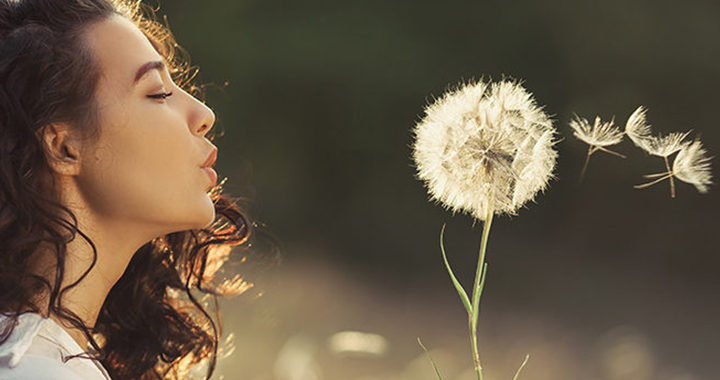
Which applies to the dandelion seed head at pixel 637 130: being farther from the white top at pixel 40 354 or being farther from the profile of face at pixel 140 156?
the white top at pixel 40 354

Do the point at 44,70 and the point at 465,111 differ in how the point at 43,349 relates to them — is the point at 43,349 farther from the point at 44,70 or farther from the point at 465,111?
the point at 465,111

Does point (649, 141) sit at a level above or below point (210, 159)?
above

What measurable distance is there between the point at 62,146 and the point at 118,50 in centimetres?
16

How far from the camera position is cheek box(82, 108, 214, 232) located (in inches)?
43.8

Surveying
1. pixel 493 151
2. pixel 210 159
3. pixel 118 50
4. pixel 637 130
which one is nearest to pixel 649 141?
pixel 637 130

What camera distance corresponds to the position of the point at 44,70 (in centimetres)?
112

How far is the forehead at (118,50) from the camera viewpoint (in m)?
1.14

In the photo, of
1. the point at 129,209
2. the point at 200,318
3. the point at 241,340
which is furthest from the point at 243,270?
the point at 129,209

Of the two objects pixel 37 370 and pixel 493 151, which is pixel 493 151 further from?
pixel 37 370

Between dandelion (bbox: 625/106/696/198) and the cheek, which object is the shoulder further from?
dandelion (bbox: 625/106/696/198)

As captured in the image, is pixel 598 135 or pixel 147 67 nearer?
pixel 598 135

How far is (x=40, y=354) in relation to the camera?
97cm

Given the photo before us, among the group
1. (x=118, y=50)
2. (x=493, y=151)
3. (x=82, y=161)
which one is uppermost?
(x=493, y=151)

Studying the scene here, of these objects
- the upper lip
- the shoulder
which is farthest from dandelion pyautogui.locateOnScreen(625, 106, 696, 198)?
the shoulder
